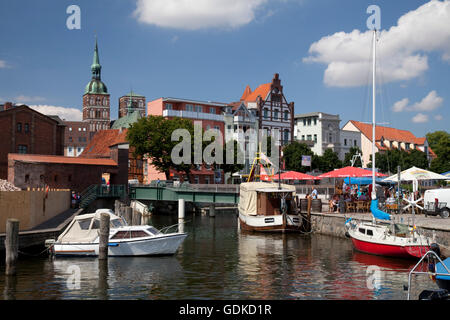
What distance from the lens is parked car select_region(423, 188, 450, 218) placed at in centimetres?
3253

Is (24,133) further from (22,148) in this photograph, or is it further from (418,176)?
(418,176)

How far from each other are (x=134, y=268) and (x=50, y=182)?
1315 inches

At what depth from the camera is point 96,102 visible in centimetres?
19150

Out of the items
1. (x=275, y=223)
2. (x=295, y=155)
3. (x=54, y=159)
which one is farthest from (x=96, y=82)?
(x=275, y=223)

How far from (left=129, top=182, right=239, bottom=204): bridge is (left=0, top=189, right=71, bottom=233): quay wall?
1985 centimetres

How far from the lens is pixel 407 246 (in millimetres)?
23969

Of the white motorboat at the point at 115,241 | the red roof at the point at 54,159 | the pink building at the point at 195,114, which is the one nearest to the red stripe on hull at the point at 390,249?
the white motorboat at the point at 115,241

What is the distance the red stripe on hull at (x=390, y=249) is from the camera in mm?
23578

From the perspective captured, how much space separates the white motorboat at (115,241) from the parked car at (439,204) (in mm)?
18716

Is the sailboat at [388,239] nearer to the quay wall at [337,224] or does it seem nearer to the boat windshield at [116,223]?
the quay wall at [337,224]

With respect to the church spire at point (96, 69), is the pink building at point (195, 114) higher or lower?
lower

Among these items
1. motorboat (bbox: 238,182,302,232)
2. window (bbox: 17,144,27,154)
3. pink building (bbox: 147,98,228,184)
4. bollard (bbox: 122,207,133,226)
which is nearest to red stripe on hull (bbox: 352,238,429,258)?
motorboat (bbox: 238,182,302,232)
